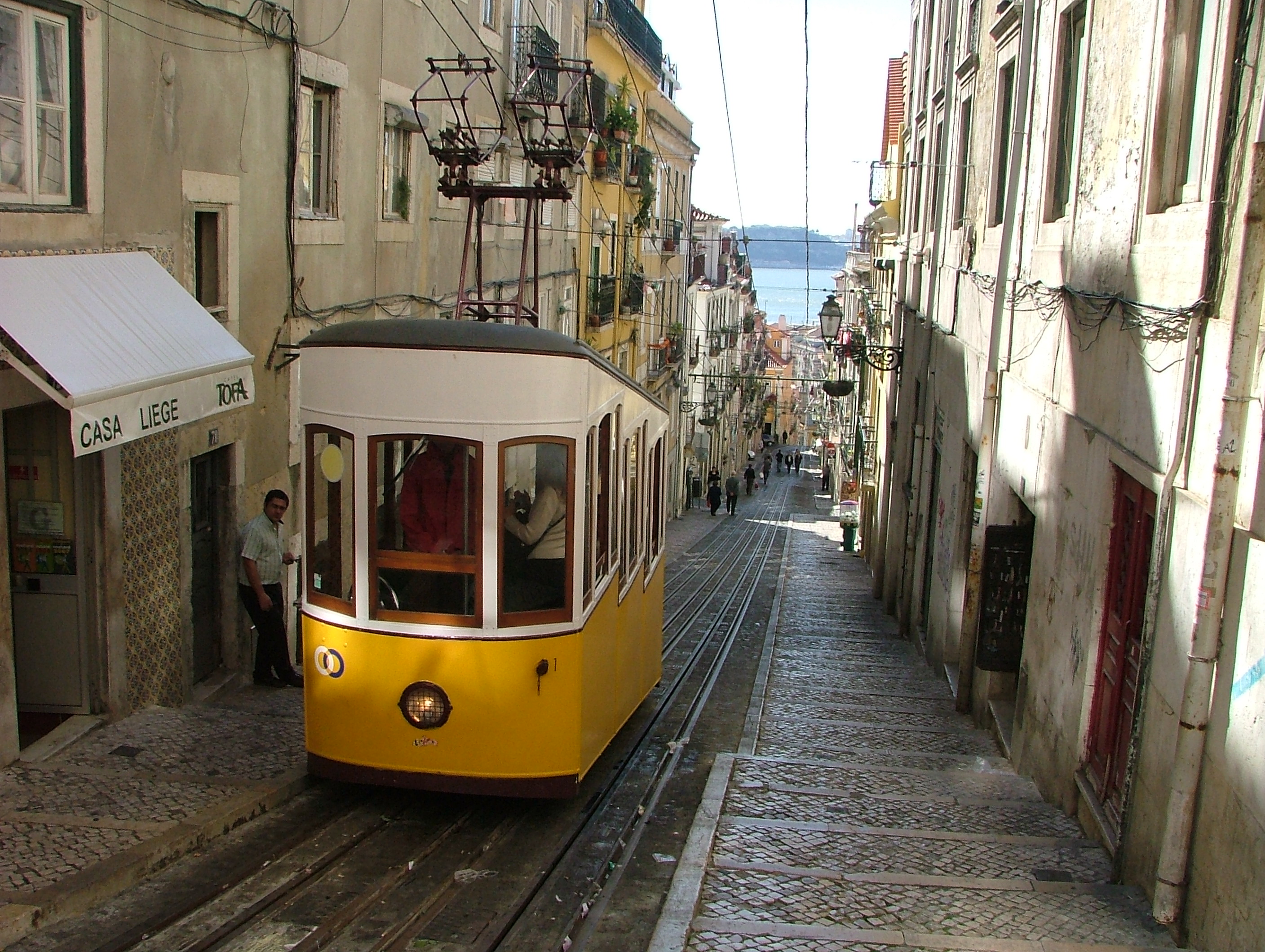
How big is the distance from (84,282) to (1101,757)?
6641mm

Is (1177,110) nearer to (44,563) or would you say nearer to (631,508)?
(631,508)

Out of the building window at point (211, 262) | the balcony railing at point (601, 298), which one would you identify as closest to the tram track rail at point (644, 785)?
the building window at point (211, 262)

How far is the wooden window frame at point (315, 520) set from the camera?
6.51m

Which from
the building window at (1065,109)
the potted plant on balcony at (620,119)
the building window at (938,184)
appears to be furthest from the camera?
the potted plant on balcony at (620,119)

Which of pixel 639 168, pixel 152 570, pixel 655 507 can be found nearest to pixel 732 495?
pixel 639 168

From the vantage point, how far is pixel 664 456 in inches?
411

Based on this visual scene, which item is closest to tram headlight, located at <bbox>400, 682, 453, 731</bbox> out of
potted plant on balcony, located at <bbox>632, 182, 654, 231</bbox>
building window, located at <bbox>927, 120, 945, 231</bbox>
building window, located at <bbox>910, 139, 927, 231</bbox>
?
building window, located at <bbox>927, 120, 945, 231</bbox>

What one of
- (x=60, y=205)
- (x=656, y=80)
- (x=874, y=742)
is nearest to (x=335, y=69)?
(x=60, y=205)

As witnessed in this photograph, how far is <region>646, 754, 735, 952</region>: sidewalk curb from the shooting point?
5238 millimetres

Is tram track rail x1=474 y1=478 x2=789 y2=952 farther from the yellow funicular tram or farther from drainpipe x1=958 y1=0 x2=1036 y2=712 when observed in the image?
drainpipe x1=958 y1=0 x2=1036 y2=712

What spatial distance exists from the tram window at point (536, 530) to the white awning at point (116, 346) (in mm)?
2249

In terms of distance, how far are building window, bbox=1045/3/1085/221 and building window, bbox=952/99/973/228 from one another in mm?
4506

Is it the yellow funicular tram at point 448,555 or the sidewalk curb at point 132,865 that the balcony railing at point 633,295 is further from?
the sidewalk curb at point 132,865

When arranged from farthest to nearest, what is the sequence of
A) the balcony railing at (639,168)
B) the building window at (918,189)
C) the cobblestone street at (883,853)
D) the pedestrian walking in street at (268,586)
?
the balcony railing at (639,168)
the building window at (918,189)
the pedestrian walking in street at (268,586)
the cobblestone street at (883,853)
